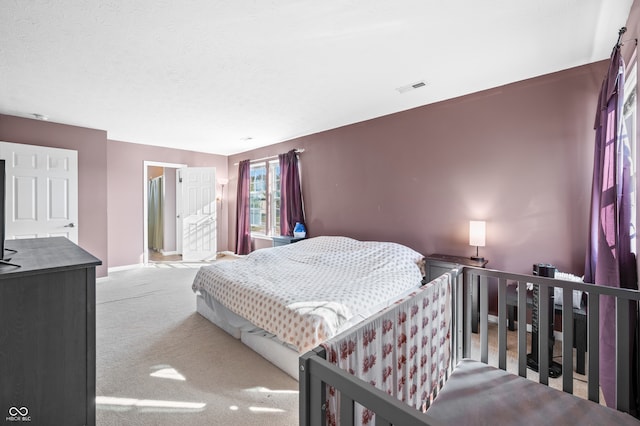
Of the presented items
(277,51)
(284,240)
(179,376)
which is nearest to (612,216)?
(277,51)

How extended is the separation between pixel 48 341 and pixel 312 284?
1.74 metres

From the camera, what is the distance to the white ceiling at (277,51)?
6.07 ft

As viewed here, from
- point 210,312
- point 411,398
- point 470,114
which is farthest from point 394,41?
point 210,312

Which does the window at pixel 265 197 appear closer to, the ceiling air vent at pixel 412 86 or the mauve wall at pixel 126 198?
the mauve wall at pixel 126 198

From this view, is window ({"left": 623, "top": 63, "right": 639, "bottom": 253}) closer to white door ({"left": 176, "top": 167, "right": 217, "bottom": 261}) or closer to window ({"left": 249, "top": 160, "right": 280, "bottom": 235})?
window ({"left": 249, "top": 160, "right": 280, "bottom": 235})

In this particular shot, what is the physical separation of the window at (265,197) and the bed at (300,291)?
→ 6.98 feet

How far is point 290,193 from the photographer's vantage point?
17.0 feet

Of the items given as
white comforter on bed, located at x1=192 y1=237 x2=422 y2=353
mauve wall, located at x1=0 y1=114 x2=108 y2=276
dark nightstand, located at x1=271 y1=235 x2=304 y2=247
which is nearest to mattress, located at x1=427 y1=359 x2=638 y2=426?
white comforter on bed, located at x1=192 y1=237 x2=422 y2=353

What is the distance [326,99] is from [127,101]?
7.67 feet

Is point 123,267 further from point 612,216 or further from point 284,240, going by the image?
point 612,216

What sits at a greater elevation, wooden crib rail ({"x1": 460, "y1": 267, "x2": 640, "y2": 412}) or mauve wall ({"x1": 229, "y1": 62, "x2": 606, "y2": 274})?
mauve wall ({"x1": 229, "y1": 62, "x2": 606, "y2": 274})

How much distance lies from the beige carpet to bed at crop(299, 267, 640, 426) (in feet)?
2.89

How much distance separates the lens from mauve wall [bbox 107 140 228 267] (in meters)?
5.29

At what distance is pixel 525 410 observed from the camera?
116 cm
